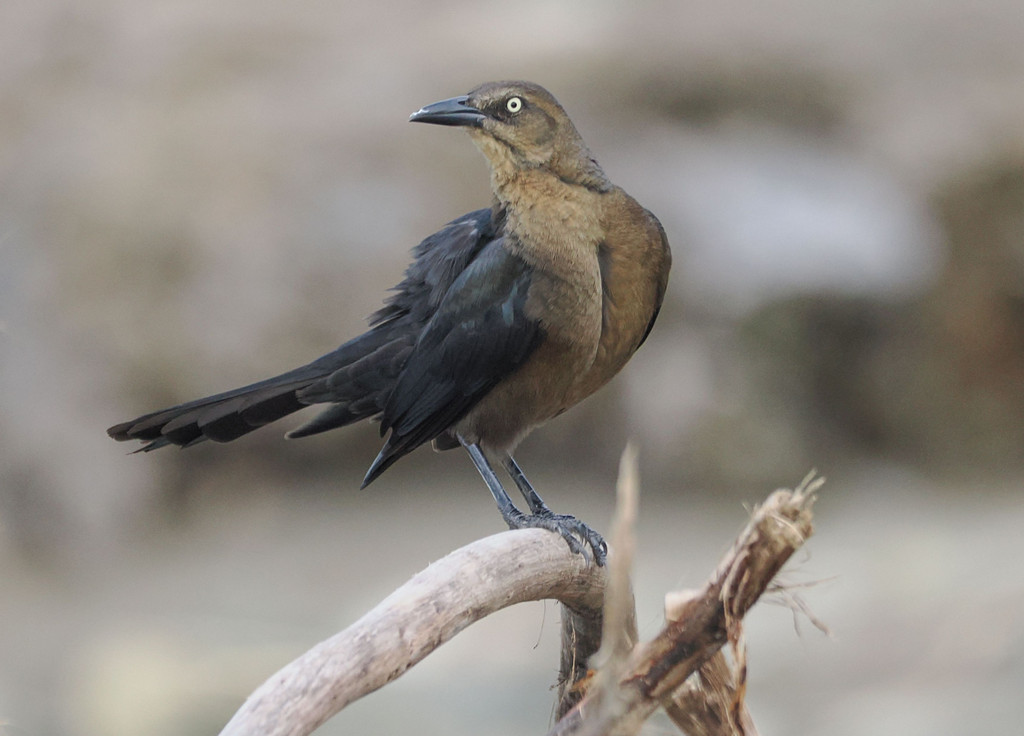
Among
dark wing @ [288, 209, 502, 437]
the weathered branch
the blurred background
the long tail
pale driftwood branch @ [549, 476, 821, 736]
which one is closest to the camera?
the weathered branch

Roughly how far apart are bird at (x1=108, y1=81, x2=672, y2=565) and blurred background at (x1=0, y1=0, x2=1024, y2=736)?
9.71 feet

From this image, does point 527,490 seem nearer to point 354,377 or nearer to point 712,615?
point 354,377

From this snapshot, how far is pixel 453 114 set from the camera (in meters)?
2.20

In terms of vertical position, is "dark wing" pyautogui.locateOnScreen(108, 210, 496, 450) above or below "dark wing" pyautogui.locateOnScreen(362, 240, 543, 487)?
above

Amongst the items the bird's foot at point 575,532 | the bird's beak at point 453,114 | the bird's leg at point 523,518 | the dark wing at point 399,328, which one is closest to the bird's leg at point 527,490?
the bird's leg at point 523,518

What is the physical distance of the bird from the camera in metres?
2.23

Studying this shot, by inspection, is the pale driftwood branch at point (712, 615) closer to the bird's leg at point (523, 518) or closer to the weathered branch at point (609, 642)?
the weathered branch at point (609, 642)

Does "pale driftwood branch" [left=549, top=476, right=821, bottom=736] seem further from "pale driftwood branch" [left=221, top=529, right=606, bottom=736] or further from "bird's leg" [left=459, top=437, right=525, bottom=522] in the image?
"bird's leg" [left=459, top=437, right=525, bottom=522]

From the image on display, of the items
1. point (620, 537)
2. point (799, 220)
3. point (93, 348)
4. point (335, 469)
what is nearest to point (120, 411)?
point (93, 348)

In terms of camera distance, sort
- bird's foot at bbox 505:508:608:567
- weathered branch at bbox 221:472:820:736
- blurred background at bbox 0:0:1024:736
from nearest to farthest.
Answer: weathered branch at bbox 221:472:820:736, bird's foot at bbox 505:508:608:567, blurred background at bbox 0:0:1024:736

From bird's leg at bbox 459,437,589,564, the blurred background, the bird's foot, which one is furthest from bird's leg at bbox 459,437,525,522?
the blurred background

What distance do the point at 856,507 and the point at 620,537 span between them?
5086mm

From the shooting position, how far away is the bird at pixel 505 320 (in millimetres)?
2232

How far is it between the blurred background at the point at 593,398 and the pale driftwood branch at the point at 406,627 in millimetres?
3481
